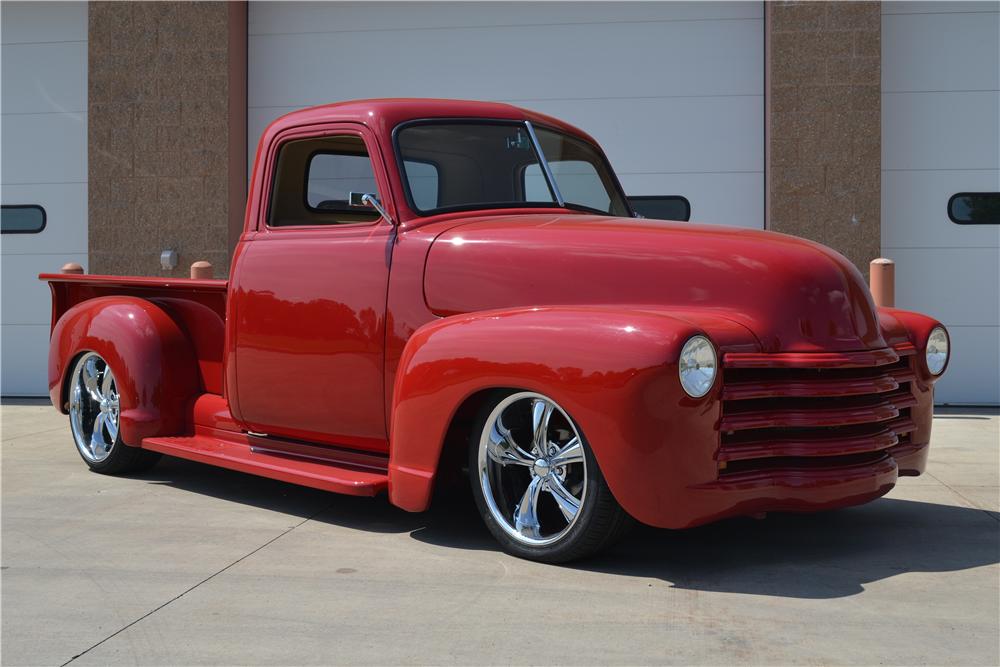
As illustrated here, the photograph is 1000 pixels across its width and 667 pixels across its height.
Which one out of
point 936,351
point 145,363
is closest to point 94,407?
point 145,363

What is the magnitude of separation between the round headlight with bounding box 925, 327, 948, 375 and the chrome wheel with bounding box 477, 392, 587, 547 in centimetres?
166

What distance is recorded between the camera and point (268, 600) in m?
3.47

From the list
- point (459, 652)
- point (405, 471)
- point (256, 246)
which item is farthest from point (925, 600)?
point (256, 246)

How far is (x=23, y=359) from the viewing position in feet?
33.3

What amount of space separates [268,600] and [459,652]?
32.2 inches

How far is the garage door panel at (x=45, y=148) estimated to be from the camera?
399 inches

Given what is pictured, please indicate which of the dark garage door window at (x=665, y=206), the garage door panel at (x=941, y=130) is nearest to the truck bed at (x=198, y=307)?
the dark garage door window at (x=665, y=206)

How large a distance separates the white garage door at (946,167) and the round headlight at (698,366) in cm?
599

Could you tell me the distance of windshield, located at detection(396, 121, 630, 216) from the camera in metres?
4.73

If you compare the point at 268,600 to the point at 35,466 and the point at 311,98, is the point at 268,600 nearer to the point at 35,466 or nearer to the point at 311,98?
the point at 35,466

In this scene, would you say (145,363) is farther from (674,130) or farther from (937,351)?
(674,130)

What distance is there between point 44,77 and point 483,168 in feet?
23.1

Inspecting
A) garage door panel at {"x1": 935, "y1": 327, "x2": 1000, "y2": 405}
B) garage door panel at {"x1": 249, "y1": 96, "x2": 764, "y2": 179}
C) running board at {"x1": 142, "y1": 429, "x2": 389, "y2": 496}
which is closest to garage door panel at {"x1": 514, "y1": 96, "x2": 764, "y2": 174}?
garage door panel at {"x1": 249, "y1": 96, "x2": 764, "y2": 179}

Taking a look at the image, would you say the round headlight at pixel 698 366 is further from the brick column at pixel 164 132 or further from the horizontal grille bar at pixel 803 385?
the brick column at pixel 164 132
